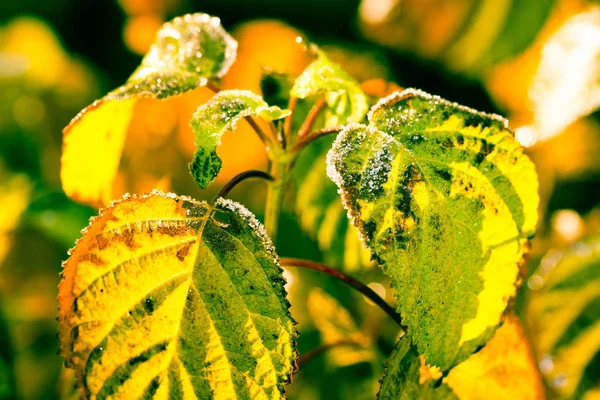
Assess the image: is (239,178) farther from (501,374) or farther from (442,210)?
(501,374)

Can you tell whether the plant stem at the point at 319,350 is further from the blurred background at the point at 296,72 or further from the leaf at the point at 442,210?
the leaf at the point at 442,210

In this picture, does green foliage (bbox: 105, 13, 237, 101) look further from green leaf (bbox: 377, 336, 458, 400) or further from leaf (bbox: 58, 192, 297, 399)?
green leaf (bbox: 377, 336, 458, 400)

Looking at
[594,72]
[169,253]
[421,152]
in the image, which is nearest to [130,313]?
[169,253]

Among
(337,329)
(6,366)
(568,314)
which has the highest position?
(568,314)

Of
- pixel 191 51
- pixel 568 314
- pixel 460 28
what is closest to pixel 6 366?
pixel 191 51

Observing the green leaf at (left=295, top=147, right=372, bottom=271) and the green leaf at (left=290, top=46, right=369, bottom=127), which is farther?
the green leaf at (left=295, top=147, right=372, bottom=271)

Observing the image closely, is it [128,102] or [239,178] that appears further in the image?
[128,102]

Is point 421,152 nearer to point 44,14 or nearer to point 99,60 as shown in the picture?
point 99,60

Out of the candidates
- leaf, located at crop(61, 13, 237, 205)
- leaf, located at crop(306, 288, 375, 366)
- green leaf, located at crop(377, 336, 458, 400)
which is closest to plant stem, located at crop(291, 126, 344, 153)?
leaf, located at crop(61, 13, 237, 205)
